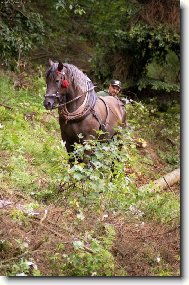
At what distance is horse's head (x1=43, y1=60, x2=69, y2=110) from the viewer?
25.3 ft

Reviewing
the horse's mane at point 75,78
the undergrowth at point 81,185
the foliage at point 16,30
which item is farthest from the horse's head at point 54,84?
the foliage at point 16,30

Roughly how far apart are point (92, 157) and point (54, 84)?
1519mm

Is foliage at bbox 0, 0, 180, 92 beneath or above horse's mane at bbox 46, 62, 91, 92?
beneath

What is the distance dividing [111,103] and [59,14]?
10410 millimetres

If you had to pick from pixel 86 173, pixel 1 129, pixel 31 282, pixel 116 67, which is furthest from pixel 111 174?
pixel 116 67

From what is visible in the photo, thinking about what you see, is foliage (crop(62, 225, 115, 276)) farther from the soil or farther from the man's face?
the man's face

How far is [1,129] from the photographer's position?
1072 centimetres

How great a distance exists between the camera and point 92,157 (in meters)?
6.77

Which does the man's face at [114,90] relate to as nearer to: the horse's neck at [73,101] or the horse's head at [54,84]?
the horse's neck at [73,101]

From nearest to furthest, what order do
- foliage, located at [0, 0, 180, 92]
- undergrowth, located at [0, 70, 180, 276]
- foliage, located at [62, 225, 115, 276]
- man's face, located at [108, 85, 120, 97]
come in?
foliage, located at [62, 225, 115, 276], undergrowth, located at [0, 70, 180, 276], man's face, located at [108, 85, 120, 97], foliage, located at [0, 0, 180, 92]

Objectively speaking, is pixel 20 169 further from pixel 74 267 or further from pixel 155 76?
pixel 155 76

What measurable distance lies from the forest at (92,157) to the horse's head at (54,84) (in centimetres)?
78

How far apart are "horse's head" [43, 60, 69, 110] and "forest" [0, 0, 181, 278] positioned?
78 cm

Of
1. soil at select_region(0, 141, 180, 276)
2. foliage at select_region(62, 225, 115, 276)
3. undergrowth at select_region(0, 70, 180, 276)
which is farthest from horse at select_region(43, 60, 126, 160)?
foliage at select_region(62, 225, 115, 276)
